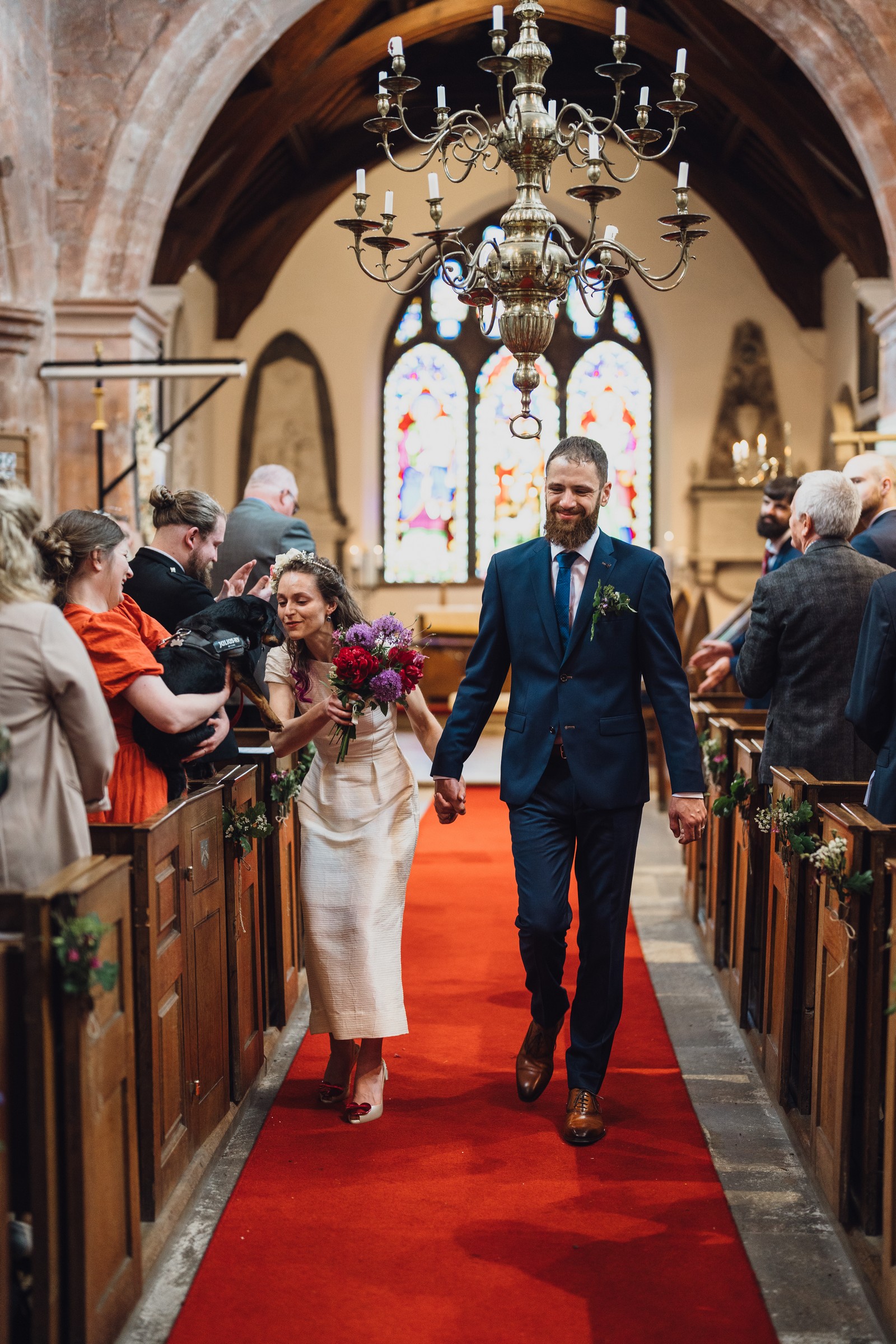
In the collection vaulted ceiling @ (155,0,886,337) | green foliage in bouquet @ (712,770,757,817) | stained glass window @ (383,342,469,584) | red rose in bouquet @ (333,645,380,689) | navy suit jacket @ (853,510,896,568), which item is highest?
vaulted ceiling @ (155,0,886,337)

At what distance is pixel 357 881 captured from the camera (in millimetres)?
3473

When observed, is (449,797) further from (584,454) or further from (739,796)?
(739,796)

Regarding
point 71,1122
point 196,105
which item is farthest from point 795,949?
point 196,105

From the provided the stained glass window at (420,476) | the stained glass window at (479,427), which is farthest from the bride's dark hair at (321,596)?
the stained glass window at (420,476)

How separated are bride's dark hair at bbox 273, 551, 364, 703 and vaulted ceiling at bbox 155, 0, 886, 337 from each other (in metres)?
7.47

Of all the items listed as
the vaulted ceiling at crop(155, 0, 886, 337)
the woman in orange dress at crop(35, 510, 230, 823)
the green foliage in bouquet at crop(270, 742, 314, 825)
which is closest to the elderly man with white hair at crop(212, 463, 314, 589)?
the green foliage in bouquet at crop(270, 742, 314, 825)

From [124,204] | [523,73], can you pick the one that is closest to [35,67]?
[124,204]

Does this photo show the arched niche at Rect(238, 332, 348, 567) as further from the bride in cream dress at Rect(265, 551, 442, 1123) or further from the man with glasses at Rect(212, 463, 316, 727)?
the bride in cream dress at Rect(265, 551, 442, 1123)

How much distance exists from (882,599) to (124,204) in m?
6.12

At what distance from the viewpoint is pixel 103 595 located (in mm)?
2893

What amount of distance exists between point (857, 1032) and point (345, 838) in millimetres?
1373

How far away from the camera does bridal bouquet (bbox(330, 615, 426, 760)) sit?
3.26 metres

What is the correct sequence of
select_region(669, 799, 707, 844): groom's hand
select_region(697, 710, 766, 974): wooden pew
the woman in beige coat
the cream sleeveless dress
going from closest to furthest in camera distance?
the woman in beige coat
select_region(669, 799, 707, 844): groom's hand
the cream sleeveless dress
select_region(697, 710, 766, 974): wooden pew

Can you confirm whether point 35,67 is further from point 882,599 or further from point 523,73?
point 882,599
